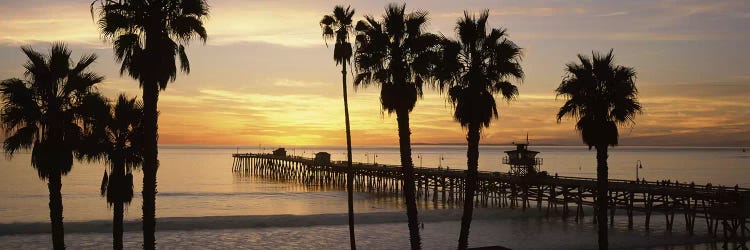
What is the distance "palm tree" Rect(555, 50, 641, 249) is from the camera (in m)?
19.6

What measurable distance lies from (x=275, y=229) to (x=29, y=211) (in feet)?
109

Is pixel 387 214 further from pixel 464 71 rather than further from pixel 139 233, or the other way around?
pixel 464 71

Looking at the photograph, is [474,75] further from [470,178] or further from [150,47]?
[150,47]

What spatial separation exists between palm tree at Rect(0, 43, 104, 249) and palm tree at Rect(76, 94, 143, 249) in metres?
0.95

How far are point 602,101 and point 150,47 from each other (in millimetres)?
13629

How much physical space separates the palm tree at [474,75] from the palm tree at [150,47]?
7425 millimetres

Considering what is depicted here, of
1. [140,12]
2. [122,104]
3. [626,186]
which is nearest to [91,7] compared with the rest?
[140,12]

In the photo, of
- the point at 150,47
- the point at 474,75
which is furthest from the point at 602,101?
the point at 150,47

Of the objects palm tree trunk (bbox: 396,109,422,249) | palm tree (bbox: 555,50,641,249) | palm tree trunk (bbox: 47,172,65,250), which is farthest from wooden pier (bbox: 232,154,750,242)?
palm tree trunk (bbox: 47,172,65,250)

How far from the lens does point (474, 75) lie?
18.2 m

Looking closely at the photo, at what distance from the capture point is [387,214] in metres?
44.7

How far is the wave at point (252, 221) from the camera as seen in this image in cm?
3641

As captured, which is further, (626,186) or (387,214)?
(387,214)

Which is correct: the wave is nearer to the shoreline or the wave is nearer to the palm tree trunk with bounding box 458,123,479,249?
the shoreline
